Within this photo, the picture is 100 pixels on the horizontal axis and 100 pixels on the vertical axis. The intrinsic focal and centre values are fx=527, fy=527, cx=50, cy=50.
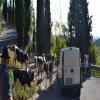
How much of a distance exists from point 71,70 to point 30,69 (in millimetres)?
5067

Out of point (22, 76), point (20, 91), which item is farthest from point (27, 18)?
point (22, 76)

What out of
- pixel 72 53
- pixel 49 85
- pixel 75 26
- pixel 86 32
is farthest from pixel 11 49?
pixel 75 26

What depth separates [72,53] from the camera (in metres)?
27.1

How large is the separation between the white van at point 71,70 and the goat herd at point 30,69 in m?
1.86

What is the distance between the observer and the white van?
88.9ft

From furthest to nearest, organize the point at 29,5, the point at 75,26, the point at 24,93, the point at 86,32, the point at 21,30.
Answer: the point at 75,26 < the point at 86,32 < the point at 29,5 < the point at 21,30 < the point at 24,93

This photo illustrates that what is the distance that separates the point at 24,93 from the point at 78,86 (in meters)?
5.98

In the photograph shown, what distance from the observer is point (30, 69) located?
3189cm

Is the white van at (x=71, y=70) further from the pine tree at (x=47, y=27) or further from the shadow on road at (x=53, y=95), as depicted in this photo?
the pine tree at (x=47, y=27)

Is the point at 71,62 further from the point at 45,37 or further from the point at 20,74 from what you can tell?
the point at 45,37

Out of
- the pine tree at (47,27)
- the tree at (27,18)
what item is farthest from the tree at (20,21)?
the pine tree at (47,27)

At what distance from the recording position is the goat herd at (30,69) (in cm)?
2044

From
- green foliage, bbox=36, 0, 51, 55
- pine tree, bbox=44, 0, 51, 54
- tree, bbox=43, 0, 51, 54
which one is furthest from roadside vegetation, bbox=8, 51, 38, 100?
pine tree, bbox=44, 0, 51, 54

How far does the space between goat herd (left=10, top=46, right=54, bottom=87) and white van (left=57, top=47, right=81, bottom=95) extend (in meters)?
1.86
